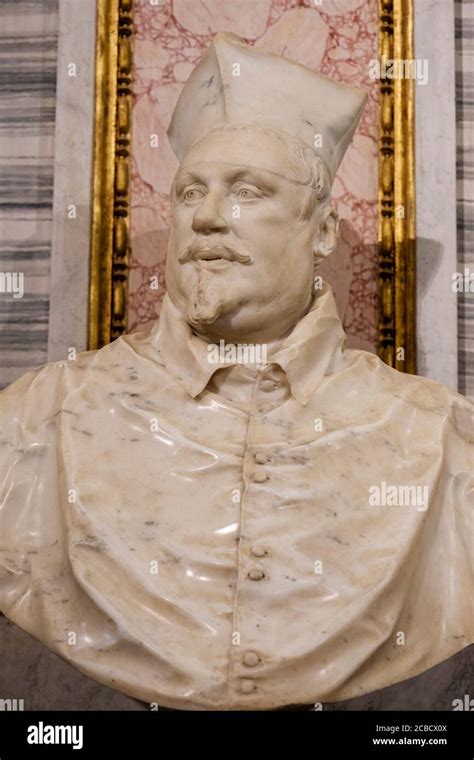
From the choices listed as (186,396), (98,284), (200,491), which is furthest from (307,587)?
(98,284)

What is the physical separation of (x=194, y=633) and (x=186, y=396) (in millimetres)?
601

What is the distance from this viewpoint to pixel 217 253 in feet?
12.0

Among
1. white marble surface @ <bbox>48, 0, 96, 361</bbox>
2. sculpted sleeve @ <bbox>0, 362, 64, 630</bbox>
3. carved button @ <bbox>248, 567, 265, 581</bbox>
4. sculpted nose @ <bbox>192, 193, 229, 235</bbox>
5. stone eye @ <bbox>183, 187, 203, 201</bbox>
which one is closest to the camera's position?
carved button @ <bbox>248, 567, 265, 581</bbox>

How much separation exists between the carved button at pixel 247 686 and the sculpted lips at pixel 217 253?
3.19ft

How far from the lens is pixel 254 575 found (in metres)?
3.38

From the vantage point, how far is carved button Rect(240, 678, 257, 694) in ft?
10.7

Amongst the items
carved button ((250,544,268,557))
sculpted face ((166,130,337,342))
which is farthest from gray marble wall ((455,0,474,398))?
carved button ((250,544,268,557))

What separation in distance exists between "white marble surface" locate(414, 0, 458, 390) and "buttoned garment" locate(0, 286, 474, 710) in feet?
2.40

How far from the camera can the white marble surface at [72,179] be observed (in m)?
4.57

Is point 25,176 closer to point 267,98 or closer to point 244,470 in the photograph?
point 267,98

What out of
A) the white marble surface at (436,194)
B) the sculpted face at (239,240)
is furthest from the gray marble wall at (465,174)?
the sculpted face at (239,240)

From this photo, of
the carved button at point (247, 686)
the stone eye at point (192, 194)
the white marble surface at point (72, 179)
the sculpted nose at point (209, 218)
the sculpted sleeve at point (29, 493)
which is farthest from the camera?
the white marble surface at point (72, 179)

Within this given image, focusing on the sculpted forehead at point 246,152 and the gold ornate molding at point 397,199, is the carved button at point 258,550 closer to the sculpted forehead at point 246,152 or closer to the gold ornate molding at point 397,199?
the sculpted forehead at point 246,152

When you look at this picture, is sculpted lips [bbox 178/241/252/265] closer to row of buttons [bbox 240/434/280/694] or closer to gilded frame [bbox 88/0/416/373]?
row of buttons [bbox 240/434/280/694]
